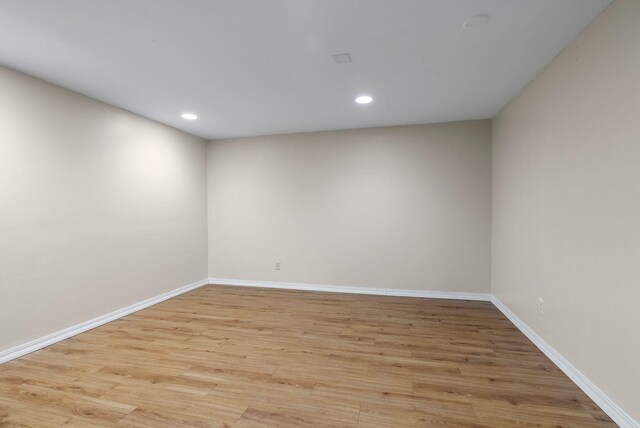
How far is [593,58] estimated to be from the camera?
190cm

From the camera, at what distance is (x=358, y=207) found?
14.4 feet

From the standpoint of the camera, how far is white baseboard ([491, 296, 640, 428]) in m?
1.63

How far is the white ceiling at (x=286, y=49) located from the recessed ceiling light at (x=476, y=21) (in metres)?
0.04

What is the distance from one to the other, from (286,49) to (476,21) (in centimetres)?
130

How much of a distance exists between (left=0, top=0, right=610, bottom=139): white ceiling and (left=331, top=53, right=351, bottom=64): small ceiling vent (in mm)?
55

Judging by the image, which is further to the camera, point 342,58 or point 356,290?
point 356,290

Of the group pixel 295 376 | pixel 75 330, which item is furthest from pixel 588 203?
pixel 75 330

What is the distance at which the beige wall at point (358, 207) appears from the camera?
4.03 meters

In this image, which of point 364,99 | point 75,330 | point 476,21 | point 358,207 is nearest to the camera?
point 476,21

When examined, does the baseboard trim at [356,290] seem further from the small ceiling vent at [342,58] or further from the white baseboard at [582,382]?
the small ceiling vent at [342,58]

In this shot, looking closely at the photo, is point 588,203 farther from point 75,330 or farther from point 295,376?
point 75,330

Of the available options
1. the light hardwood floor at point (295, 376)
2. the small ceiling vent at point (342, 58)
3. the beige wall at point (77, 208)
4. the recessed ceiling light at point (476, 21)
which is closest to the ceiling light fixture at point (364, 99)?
the small ceiling vent at point (342, 58)

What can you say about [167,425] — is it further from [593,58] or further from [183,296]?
[593,58]

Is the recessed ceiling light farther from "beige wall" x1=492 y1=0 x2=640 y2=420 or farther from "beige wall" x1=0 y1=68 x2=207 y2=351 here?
"beige wall" x1=0 y1=68 x2=207 y2=351
